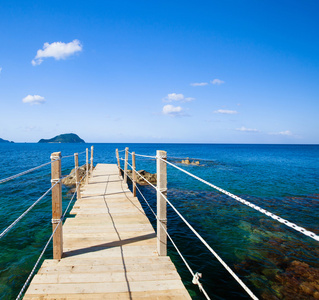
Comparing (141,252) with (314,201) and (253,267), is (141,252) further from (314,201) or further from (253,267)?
(314,201)

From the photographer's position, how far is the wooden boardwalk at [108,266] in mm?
2797

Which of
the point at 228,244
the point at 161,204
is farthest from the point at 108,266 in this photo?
the point at 228,244

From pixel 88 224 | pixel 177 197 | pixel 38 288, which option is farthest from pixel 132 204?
pixel 177 197

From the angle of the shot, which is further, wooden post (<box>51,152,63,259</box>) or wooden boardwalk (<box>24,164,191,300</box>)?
wooden post (<box>51,152,63,259</box>)

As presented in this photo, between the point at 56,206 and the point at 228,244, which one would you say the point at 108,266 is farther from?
the point at 228,244

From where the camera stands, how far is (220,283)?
206 inches

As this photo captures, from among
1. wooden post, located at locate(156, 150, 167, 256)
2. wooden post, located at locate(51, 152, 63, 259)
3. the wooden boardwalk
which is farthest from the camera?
wooden post, located at locate(156, 150, 167, 256)

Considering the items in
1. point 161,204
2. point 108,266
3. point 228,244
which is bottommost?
point 228,244

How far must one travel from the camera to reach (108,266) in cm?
341

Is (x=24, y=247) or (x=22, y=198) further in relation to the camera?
(x=22, y=198)

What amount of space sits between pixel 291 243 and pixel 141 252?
20.3ft

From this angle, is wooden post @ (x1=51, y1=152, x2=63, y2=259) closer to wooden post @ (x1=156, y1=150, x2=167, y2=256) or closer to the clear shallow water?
wooden post @ (x1=156, y1=150, x2=167, y2=256)

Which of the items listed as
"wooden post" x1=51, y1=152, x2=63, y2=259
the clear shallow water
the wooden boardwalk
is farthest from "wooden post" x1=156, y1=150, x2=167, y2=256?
the clear shallow water

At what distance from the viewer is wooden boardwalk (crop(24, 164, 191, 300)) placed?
280 centimetres
